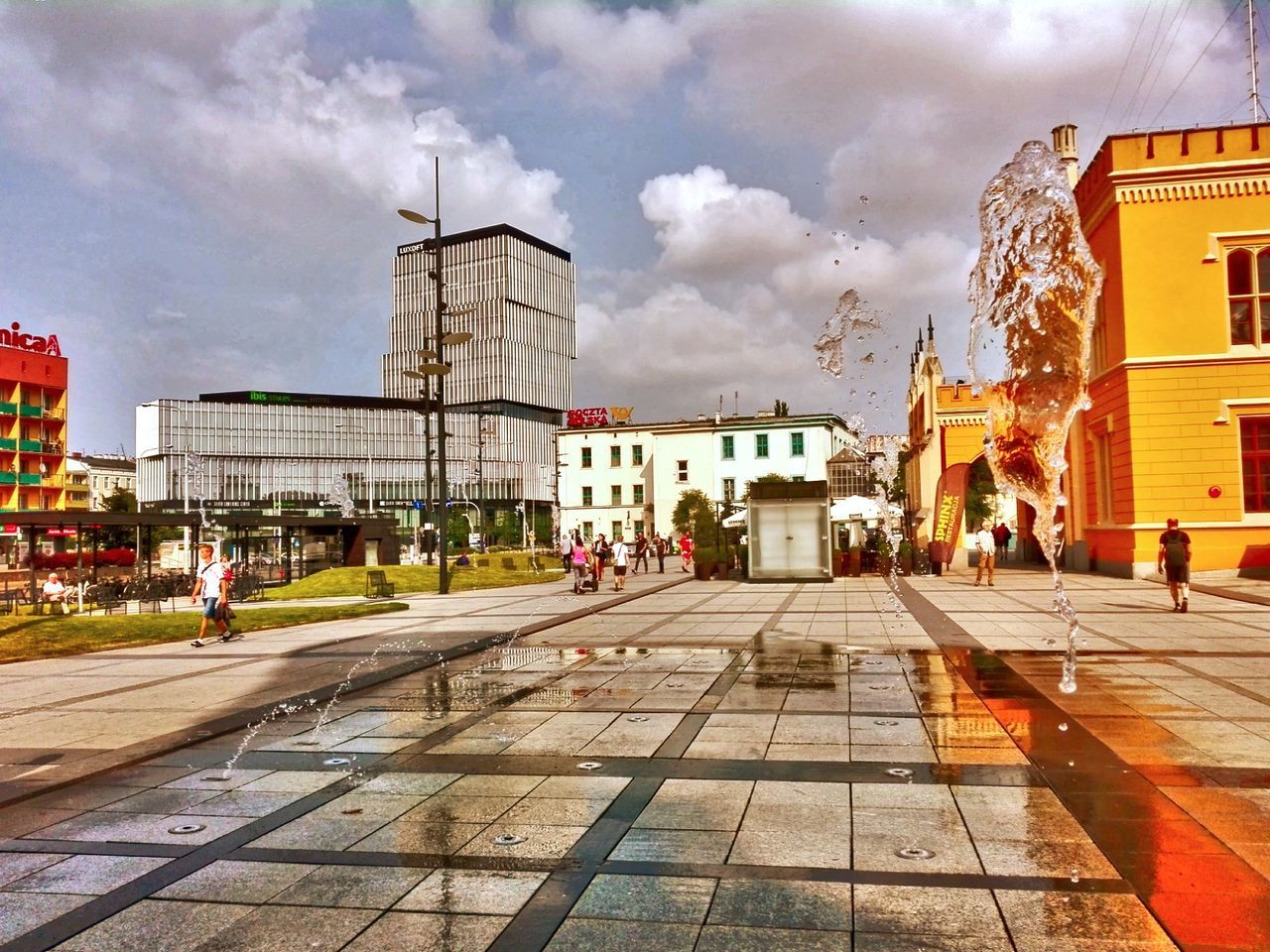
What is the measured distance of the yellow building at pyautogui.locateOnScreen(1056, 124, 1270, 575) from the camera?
80.4 ft

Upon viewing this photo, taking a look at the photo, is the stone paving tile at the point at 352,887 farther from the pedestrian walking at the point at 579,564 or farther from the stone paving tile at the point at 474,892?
the pedestrian walking at the point at 579,564

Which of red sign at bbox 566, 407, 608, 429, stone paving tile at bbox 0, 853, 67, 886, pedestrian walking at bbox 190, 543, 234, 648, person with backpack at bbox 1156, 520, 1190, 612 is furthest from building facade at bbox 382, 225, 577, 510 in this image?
stone paving tile at bbox 0, 853, 67, 886

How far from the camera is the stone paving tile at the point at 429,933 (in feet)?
13.1

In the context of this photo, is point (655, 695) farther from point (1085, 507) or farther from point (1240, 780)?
point (1085, 507)

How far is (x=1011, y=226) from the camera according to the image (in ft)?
43.2

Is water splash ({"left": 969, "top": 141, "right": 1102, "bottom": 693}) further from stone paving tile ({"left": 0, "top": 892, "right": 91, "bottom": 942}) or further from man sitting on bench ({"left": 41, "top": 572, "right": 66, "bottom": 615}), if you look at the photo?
man sitting on bench ({"left": 41, "top": 572, "right": 66, "bottom": 615})

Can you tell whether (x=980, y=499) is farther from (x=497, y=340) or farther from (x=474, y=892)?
(x=497, y=340)

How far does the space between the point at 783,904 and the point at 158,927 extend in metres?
2.86

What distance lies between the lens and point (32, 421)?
286 ft

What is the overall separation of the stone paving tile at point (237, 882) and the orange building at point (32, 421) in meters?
91.8

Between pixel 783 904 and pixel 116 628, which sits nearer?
pixel 783 904

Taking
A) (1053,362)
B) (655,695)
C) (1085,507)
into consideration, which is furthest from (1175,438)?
(655,695)

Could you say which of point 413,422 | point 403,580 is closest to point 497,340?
point 413,422

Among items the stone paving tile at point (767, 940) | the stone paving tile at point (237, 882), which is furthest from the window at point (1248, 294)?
the stone paving tile at point (237, 882)
